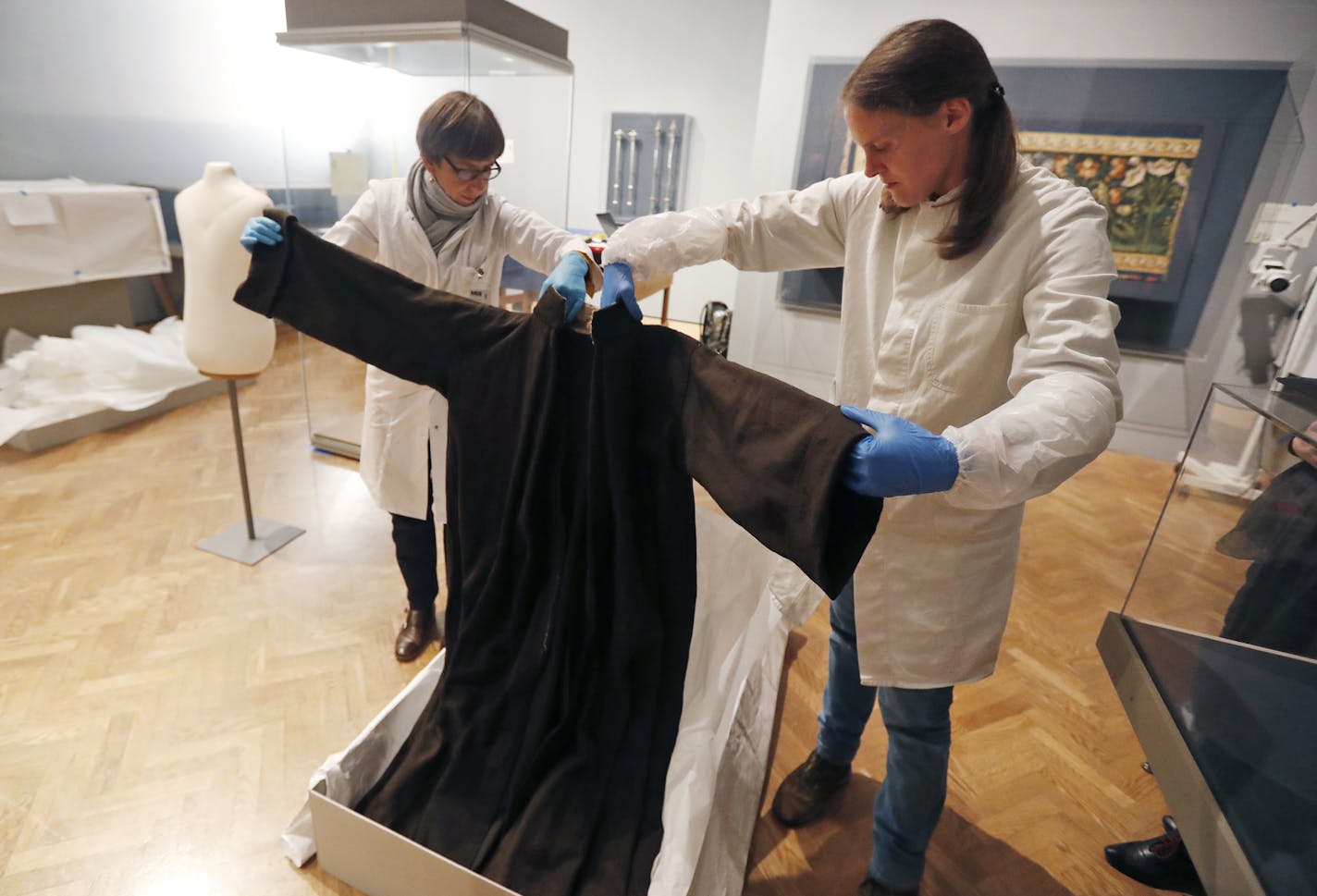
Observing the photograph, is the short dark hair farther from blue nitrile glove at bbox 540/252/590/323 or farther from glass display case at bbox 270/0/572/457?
glass display case at bbox 270/0/572/457

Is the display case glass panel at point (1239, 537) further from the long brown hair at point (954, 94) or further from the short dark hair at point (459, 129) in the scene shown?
the short dark hair at point (459, 129)

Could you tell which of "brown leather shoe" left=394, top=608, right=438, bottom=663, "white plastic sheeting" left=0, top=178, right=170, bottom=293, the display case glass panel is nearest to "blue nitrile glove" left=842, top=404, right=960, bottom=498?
the display case glass panel

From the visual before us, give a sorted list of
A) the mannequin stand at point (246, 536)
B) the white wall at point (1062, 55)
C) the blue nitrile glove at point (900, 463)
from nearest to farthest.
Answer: the blue nitrile glove at point (900, 463) → the mannequin stand at point (246, 536) → the white wall at point (1062, 55)

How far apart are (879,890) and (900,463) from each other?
3.30ft

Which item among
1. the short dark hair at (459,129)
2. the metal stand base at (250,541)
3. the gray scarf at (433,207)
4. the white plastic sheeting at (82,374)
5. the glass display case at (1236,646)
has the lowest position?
the metal stand base at (250,541)

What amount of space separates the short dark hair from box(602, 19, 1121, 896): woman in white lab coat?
1.99ft

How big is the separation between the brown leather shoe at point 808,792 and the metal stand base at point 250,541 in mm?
1910

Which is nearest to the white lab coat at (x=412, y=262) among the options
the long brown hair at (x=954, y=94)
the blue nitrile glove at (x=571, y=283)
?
the blue nitrile glove at (x=571, y=283)

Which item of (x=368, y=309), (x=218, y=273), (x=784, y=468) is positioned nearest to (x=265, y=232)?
(x=368, y=309)

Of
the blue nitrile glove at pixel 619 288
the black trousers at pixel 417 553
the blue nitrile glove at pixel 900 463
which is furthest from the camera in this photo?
the black trousers at pixel 417 553

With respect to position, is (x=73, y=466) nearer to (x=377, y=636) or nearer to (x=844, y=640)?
(x=377, y=636)

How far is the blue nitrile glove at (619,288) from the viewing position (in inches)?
44.5

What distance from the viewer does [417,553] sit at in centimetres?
201

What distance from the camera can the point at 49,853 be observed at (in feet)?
4.68
